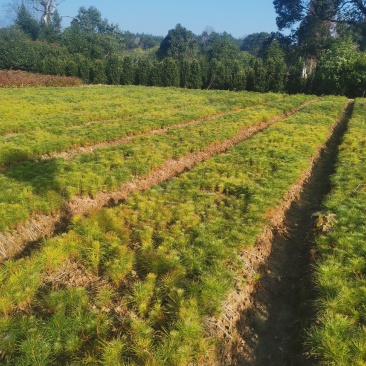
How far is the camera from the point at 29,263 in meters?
5.55

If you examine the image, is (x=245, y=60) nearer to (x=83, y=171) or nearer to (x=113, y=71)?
(x=113, y=71)

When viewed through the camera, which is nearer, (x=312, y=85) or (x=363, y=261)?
(x=363, y=261)

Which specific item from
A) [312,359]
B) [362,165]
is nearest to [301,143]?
[362,165]

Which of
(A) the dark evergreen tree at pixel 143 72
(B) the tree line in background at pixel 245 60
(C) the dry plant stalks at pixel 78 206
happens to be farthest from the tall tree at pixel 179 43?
(C) the dry plant stalks at pixel 78 206

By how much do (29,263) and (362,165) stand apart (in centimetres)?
1089

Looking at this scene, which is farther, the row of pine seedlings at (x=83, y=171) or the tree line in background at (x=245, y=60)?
the tree line in background at (x=245, y=60)

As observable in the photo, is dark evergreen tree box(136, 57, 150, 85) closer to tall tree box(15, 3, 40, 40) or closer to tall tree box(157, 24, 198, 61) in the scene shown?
tall tree box(157, 24, 198, 61)

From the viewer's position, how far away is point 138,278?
222 inches

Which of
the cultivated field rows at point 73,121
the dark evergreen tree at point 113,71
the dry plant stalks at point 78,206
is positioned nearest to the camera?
the dry plant stalks at point 78,206

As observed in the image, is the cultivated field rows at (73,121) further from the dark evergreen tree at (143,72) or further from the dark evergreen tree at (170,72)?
the dark evergreen tree at (143,72)

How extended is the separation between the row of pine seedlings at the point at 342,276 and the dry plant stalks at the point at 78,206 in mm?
5441

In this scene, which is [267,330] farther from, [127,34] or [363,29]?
[127,34]

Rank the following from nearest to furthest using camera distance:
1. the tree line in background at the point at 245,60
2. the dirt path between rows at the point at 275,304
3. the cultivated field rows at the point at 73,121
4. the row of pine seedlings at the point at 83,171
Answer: the dirt path between rows at the point at 275,304
the row of pine seedlings at the point at 83,171
the cultivated field rows at the point at 73,121
the tree line in background at the point at 245,60

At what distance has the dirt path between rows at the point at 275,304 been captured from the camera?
15.0 feet
